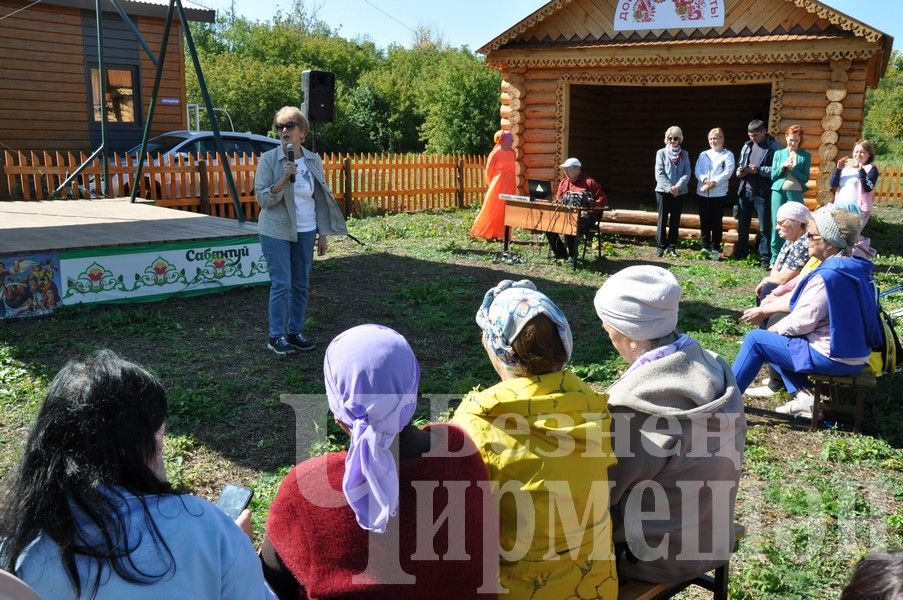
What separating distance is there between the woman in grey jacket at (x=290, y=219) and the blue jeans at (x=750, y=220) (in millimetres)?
6700

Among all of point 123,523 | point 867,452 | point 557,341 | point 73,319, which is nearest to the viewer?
point 123,523

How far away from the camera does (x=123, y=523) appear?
1604mm

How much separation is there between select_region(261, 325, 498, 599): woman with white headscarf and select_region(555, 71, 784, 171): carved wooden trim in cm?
1085

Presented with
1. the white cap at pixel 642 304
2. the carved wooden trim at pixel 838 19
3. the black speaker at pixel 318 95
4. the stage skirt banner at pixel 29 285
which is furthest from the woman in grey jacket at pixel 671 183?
the white cap at pixel 642 304

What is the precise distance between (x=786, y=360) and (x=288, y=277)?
3539 millimetres

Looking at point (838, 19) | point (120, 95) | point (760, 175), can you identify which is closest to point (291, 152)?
point (760, 175)

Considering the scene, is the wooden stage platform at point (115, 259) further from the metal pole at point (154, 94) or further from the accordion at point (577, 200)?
the accordion at point (577, 200)

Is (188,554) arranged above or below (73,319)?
above

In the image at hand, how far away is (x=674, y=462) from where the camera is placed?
2564mm

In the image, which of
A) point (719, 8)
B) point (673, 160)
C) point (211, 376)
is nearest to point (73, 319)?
point (211, 376)

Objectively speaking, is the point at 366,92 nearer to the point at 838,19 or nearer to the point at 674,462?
the point at 838,19

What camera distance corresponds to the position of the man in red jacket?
10359mm

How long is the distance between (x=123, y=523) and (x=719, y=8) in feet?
38.5

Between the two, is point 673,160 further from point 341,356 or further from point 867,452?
point 341,356
